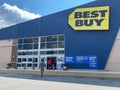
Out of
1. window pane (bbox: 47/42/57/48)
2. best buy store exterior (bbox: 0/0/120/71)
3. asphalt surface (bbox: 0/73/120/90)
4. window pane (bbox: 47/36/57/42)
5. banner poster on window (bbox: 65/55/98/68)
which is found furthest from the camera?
window pane (bbox: 47/36/57/42)

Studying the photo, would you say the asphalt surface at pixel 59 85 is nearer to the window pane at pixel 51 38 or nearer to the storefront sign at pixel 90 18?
the storefront sign at pixel 90 18

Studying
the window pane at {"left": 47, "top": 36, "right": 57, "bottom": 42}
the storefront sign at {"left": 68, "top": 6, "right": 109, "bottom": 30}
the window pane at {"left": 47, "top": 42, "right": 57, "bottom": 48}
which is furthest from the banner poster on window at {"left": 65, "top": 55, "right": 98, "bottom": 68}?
the storefront sign at {"left": 68, "top": 6, "right": 109, "bottom": 30}

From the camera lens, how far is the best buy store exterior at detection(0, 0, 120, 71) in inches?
1230

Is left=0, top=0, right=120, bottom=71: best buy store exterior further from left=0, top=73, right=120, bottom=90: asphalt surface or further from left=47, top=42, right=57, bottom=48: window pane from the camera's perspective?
left=0, top=73, right=120, bottom=90: asphalt surface

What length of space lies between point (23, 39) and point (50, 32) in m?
5.51

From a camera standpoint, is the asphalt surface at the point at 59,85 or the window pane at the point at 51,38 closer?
the asphalt surface at the point at 59,85

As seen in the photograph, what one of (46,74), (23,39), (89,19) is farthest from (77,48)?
(23,39)

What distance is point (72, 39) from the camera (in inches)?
1340

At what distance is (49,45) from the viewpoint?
3653cm

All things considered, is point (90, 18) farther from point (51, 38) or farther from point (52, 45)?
point (52, 45)

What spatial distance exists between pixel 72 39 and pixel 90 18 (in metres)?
3.69

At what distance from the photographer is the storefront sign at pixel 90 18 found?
3183 cm

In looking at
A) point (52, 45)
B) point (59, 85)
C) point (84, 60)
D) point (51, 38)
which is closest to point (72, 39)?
point (84, 60)

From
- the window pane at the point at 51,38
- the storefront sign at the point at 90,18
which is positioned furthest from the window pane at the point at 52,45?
the storefront sign at the point at 90,18
